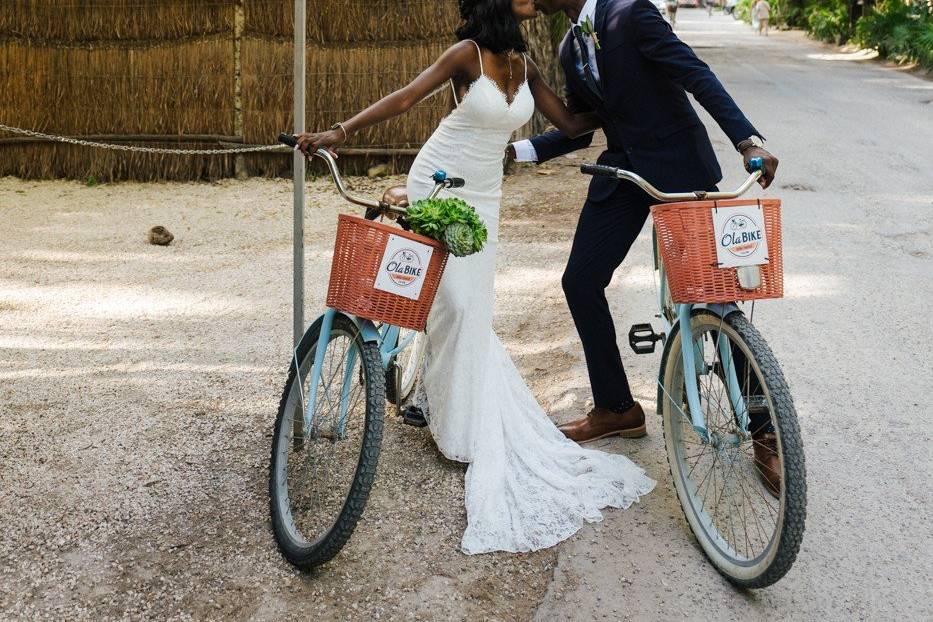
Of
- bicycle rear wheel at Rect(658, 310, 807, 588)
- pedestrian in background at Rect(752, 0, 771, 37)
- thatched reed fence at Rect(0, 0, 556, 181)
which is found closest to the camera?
bicycle rear wheel at Rect(658, 310, 807, 588)

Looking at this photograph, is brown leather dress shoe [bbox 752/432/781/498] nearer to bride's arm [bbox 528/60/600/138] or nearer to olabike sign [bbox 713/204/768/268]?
olabike sign [bbox 713/204/768/268]

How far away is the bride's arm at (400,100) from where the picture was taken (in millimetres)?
3525

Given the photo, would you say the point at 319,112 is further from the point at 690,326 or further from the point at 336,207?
the point at 690,326

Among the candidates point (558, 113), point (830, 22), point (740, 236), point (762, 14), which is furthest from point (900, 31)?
point (740, 236)

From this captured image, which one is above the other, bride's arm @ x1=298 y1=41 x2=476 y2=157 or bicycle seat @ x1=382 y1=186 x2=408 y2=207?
bride's arm @ x1=298 y1=41 x2=476 y2=157

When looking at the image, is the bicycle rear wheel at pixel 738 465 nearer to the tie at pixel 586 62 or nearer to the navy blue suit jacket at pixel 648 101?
the navy blue suit jacket at pixel 648 101

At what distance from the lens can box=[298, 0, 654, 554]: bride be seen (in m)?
3.79

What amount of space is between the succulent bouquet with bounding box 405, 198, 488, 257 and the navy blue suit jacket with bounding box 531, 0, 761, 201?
82 centimetres

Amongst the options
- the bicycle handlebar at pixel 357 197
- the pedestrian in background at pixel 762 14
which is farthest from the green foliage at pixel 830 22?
the bicycle handlebar at pixel 357 197

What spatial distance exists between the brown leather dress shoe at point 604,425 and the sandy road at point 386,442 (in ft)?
0.27

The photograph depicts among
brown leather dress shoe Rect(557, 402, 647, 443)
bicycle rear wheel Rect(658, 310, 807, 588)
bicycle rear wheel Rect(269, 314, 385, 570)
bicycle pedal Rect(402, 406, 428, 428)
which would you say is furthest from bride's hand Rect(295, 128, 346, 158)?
brown leather dress shoe Rect(557, 402, 647, 443)

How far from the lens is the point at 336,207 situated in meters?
9.70

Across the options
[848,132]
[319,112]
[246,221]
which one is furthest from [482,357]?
[848,132]

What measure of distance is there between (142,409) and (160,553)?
4.68ft
